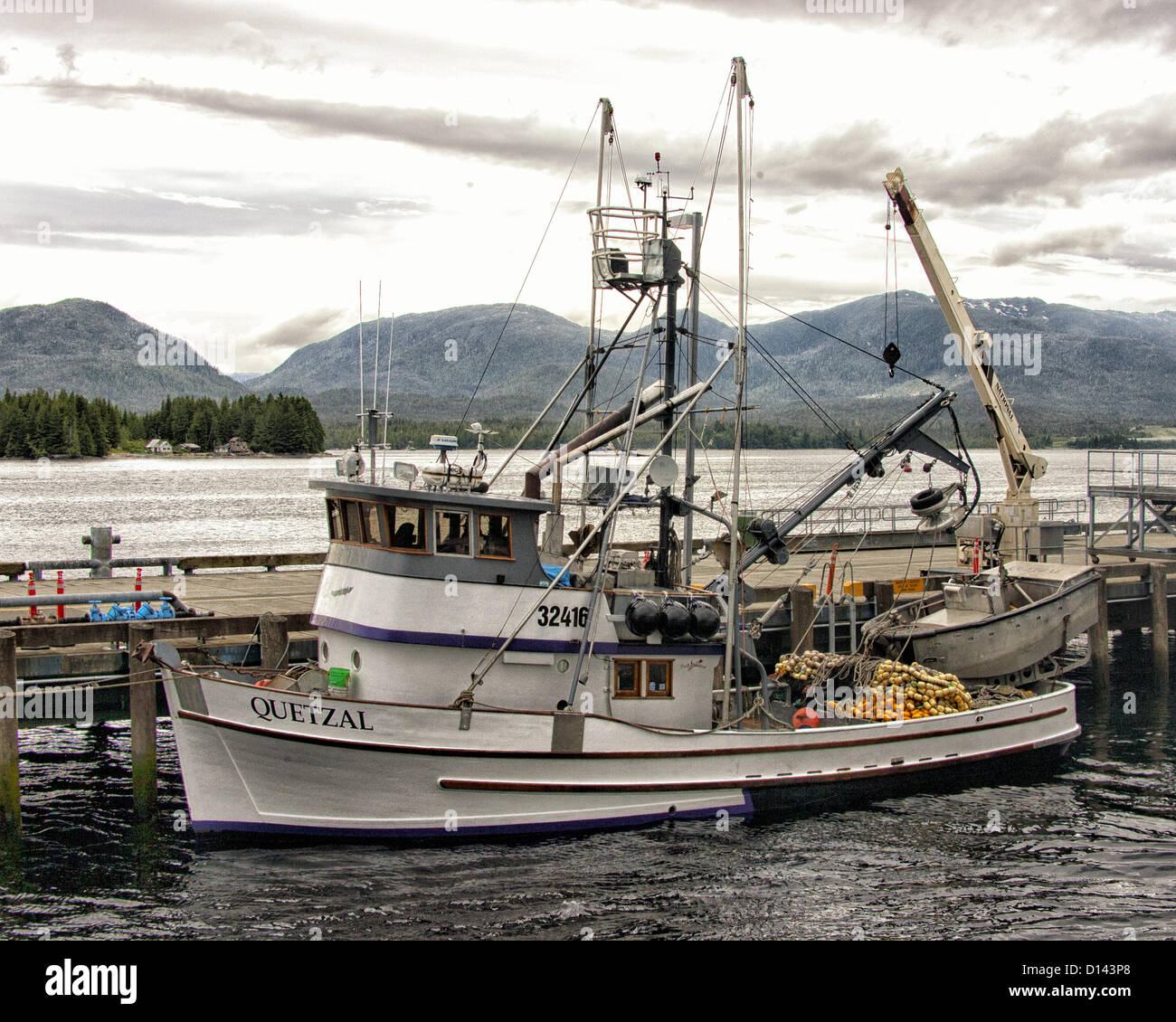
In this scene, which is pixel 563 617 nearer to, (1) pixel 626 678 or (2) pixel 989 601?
(1) pixel 626 678

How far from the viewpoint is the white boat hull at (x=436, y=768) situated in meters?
14.7

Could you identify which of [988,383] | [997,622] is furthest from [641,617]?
[988,383]

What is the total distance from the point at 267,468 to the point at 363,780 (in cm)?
16568

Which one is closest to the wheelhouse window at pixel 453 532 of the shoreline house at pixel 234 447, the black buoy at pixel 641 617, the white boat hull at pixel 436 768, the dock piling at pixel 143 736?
the white boat hull at pixel 436 768

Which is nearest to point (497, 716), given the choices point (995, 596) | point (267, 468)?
point (995, 596)

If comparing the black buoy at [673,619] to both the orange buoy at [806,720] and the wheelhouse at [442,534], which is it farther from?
the orange buoy at [806,720]

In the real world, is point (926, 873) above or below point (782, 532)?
below

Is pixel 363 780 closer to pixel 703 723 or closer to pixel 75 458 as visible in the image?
pixel 703 723

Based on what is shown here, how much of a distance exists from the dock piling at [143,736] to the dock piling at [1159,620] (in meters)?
23.8

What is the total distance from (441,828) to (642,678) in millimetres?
3768

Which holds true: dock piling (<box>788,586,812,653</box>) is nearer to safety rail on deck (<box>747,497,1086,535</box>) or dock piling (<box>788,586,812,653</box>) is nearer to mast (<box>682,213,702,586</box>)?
safety rail on deck (<box>747,497,1086,535</box>)

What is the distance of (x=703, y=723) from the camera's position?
17344mm

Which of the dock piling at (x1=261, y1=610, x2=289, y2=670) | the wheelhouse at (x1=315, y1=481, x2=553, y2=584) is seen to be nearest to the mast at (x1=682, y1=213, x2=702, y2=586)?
the wheelhouse at (x1=315, y1=481, x2=553, y2=584)

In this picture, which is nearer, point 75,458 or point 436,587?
point 436,587
